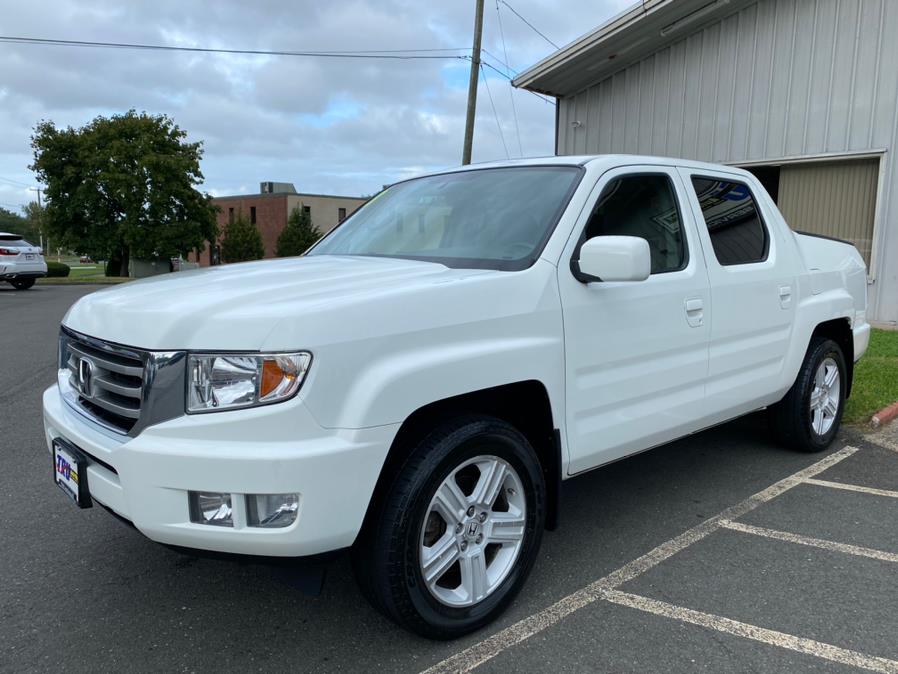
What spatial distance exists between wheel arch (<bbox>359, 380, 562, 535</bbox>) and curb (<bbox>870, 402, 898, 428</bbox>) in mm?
3833

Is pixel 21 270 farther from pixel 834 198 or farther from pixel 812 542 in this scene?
pixel 812 542

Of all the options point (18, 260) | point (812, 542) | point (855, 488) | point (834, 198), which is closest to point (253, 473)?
point (812, 542)

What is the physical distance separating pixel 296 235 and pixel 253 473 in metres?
59.6

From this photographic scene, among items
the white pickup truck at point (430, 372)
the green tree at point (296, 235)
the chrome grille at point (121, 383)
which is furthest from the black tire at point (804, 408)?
the green tree at point (296, 235)

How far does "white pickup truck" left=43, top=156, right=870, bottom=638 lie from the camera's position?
2227 millimetres

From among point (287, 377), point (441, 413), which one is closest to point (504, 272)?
point (441, 413)

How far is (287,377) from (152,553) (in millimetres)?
1794

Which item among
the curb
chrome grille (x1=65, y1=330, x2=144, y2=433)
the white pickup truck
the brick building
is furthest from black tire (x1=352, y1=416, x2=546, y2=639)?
the brick building

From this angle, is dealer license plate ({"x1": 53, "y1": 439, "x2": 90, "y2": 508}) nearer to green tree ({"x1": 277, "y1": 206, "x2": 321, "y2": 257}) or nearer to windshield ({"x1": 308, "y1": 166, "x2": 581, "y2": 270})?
windshield ({"x1": 308, "y1": 166, "x2": 581, "y2": 270})

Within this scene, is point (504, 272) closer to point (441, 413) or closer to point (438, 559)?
point (441, 413)

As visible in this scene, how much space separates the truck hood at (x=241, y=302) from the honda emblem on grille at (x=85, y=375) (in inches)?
4.7

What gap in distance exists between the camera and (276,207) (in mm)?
68875

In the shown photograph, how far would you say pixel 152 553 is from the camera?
345cm

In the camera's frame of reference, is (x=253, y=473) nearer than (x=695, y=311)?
Yes
